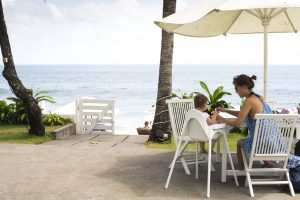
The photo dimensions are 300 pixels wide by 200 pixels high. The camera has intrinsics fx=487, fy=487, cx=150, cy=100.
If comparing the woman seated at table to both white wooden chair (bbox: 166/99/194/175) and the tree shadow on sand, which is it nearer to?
the tree shadow on sand

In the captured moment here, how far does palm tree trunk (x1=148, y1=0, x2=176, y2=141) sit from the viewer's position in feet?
33.8

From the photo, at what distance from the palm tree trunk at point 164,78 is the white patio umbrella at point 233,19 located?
1.68 meters

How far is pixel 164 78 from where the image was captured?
10539 mm

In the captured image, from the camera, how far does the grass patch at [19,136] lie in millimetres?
10602

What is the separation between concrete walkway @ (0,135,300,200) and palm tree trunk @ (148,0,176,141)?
1.60 metres

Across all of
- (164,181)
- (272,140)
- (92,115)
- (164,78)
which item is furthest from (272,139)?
(92,115)

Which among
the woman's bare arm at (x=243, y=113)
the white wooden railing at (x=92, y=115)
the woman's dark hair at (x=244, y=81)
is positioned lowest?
the white wooden railing at (x=92, y=115)

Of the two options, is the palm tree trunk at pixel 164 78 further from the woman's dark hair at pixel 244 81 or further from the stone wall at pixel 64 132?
the woman's dark hair at pixel 244 81

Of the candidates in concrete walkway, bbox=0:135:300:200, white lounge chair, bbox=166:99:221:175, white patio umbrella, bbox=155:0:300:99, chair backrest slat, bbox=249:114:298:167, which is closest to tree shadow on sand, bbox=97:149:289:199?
concrete walkway, bbox=0:135:300:200

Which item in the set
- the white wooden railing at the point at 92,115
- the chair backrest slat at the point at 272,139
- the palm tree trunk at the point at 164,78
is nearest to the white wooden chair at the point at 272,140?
the chair backrest slat at the point at 272,139

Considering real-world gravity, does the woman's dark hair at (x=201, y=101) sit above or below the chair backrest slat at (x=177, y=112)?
above

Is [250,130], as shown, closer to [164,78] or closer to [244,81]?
[244,81]

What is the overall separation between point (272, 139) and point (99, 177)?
7.92 feet

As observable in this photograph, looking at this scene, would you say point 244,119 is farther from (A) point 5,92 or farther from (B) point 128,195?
(A) point 5,92
